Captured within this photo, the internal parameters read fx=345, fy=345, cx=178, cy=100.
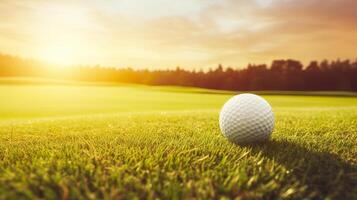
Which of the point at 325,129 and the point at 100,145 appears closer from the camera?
the point at 100,145

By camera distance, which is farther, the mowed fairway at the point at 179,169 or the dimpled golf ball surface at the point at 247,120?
the dimpled golf ball surface at the point at 247,120

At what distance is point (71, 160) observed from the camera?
341 cm

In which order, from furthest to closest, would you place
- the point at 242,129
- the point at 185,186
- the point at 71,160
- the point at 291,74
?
the point at 291,74
the point at 242,129
the point at 71,160
the point at 185,186

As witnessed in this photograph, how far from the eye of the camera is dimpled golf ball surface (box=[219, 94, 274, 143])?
453 centimetres

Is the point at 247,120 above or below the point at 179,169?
above

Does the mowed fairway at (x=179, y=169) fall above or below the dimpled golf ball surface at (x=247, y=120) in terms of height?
below

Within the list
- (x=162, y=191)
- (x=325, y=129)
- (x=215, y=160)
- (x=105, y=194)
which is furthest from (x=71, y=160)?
(x=325, y=129)

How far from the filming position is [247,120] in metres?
4.58

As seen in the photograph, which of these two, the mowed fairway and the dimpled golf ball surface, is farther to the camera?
the dimpled golf ball surface

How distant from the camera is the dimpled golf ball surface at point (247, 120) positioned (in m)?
4.53

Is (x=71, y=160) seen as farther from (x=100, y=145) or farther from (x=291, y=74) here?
(x=291, y=74)

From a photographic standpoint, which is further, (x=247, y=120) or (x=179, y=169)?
(x=247, y=120)

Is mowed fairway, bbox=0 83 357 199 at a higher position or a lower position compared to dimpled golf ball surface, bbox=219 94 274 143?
lower

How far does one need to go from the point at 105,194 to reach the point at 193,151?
55.2 inches
